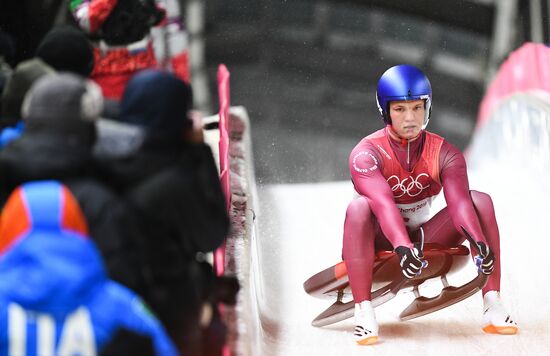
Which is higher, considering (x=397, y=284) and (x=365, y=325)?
(x=397, y=284)

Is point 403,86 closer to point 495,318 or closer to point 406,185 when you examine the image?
point 406,185

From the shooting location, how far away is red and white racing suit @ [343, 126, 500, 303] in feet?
19.1

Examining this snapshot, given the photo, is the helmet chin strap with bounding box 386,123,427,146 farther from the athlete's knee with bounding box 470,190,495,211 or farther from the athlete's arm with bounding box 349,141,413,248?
the athlete's knee with bounding box 470,190,495,211

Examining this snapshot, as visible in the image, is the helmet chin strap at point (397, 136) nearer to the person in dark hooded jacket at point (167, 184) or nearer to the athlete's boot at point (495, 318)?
the athlete's boot at point (495, 318)

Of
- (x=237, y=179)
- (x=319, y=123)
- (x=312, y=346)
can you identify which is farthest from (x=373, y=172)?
(x=319, y=123)

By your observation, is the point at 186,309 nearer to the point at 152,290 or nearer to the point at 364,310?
the point at 152,290

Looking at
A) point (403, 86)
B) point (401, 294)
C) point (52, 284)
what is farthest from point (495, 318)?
point (52, 284)

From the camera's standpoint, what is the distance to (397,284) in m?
6.04

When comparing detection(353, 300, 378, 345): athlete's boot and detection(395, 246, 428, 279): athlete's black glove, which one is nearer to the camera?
detection(395, 246, 428, 279): athlete's black glove

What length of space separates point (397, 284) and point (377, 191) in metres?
0.53

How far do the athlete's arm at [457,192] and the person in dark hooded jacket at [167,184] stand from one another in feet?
7.04

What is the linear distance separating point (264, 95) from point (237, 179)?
3512 millimetres

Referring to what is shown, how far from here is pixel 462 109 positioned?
36.2 feet

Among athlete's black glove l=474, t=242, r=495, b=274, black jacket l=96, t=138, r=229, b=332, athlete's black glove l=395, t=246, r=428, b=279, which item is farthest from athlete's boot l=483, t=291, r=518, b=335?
black jacket l=96, t=138, r=229, b=332
